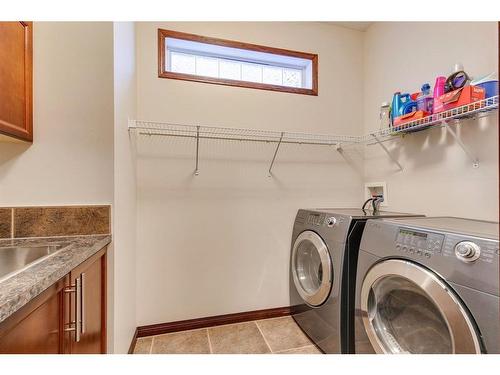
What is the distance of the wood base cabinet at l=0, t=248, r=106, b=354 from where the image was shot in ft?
1.91

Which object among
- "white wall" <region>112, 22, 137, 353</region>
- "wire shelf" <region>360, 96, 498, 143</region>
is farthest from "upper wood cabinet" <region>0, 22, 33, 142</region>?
"wire shelf" <region>360, 96, 498, 143</region>

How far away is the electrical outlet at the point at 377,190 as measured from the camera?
1.99 m

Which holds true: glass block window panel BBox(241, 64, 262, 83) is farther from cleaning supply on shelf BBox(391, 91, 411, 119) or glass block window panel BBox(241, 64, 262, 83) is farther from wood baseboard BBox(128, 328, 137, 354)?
wood baseboard BBox(128, 328, 137, 354)

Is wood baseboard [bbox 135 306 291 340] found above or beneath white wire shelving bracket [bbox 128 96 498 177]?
beneath

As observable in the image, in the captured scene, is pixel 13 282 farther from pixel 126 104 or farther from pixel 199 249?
pixel 199 249

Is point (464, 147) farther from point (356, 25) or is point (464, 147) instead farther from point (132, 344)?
point (132, 344)

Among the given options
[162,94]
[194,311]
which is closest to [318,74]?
[162,94]

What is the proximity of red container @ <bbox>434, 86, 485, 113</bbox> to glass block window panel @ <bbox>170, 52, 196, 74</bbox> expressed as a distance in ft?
5.85

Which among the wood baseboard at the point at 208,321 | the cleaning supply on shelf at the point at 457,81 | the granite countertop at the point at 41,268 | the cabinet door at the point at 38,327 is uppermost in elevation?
the cleaning supply on shelf at the point at 457,81

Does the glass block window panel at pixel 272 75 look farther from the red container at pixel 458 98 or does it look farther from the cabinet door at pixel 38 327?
the cabinet door at pixel 38 327

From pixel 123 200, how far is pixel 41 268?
0.62 metres

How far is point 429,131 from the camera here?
163cm

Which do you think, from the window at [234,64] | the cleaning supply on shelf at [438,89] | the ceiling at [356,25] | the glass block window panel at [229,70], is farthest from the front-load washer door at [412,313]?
the ceiling at [356,25]

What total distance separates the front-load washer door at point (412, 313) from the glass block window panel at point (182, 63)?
197cm
